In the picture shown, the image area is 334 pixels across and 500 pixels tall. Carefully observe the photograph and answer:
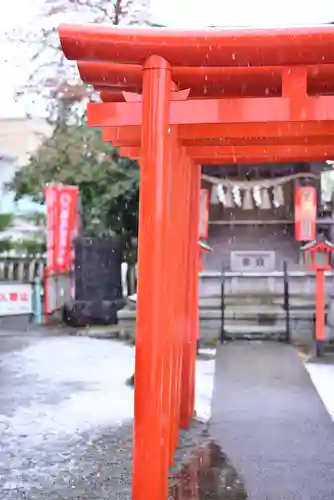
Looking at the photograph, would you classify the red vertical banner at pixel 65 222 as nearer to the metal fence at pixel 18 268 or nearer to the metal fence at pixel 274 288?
the metal fence at pixel 18 268

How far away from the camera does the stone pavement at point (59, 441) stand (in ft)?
15.1

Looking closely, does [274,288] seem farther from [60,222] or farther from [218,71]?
[218,71]

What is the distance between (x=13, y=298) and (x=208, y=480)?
386 inches

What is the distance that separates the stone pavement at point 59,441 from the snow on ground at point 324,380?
1812 millimetres

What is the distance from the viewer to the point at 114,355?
10.4 m

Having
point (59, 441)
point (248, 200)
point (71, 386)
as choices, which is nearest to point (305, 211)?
point (248, 200)

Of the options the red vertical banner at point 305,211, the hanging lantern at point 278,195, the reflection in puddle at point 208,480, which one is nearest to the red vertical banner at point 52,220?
the hanging lantern at point 278,195

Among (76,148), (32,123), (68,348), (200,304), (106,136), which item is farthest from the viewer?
(32,123)

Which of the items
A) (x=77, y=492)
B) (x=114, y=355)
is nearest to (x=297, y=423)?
(x=77, y=492)

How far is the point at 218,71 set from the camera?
4.30m

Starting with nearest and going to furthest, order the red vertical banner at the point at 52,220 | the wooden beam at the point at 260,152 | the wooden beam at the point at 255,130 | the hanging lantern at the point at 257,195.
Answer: the wooden beam at the point at 255,130 → the wooden beam at the point at 260,152 → the red vertical banner at the point at 52,220 → the hanging lantern at the point at 257,195

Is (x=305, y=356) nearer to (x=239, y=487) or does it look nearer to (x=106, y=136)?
(x=239, y=487)

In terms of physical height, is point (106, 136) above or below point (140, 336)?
above

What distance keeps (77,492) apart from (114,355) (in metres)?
5.93
